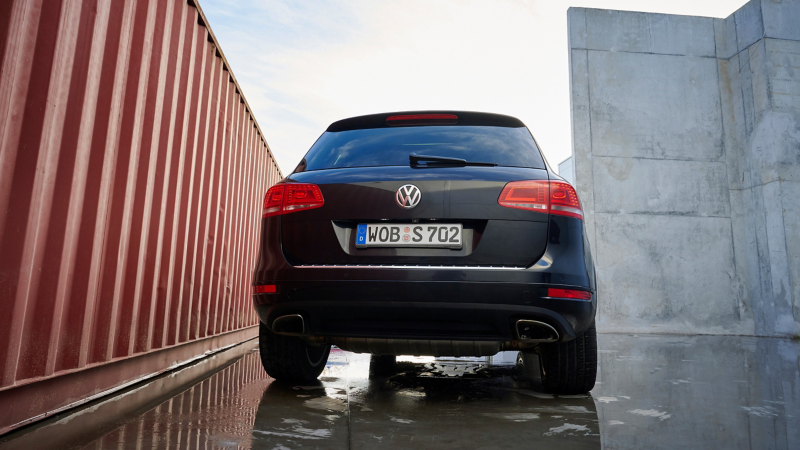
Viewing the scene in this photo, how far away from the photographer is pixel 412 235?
226 cm

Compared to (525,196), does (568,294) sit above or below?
below

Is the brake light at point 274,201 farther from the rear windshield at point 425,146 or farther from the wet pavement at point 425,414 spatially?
the wet pavement at point 425,414

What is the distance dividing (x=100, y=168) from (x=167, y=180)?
997mm

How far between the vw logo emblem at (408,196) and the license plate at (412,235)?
0.10 m

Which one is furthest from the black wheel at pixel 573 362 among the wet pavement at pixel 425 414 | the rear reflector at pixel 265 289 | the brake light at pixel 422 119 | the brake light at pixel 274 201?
the brake light at pixel 274 201

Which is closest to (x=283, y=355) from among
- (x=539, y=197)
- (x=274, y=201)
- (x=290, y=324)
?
(x=290, y=324)

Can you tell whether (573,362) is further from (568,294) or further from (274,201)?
(274,201)

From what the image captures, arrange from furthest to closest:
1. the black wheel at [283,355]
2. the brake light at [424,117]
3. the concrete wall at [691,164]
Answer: the concrete wall at [691,164]
the black wheel at [283,355]
the brake light at [424,117]

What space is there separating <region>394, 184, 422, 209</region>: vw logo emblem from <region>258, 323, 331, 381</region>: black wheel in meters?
1.15

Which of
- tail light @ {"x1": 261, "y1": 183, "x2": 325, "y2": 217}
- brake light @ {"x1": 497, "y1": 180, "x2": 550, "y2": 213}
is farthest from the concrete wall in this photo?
tail light @ {"x1": 261, "y1": 183, "x2": 325, "y2": 217}

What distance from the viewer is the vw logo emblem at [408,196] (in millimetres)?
2289

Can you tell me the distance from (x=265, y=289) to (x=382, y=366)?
1.91 metres

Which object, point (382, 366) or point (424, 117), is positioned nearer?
point (424, 117)

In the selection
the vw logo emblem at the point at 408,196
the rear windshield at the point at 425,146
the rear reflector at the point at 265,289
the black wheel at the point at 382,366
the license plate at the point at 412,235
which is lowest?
the black wheel at the point at 382,366
